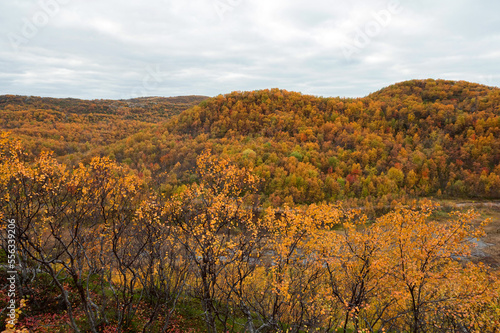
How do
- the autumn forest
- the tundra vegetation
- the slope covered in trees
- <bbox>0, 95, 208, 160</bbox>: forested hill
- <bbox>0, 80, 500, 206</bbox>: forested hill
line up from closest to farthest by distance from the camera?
the tundra vegetation, the autumn forest, <bbox>0, 80, 500, 206</bbox>: forested hill, the slope covered in trees, <bbox>0, 95, 208, 160</bbox>: forested hill

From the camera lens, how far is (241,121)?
9469 cm

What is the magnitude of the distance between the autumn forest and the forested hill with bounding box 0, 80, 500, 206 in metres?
0.55

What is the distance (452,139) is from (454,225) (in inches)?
3582

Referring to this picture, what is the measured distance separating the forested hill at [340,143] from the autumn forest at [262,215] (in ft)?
1.81

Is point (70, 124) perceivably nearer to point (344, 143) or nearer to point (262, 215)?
point (344, 143)

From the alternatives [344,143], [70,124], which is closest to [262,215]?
[344,143]

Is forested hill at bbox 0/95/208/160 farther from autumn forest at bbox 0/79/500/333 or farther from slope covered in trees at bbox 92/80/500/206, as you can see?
slope covered in trees at bbox 92/80/500/206

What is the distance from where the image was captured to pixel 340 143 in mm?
84688

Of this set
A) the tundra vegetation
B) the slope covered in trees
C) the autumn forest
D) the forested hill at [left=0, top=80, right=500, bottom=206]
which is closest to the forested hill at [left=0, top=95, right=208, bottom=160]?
the autumn forest

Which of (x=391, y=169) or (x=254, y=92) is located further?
(x=254, y=92)

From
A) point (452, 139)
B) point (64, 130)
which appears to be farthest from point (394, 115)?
point (64, 130)

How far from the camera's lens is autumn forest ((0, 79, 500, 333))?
37.7ft

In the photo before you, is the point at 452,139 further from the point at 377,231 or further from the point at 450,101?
the point at 377,231

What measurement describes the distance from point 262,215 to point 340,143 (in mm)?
73344
